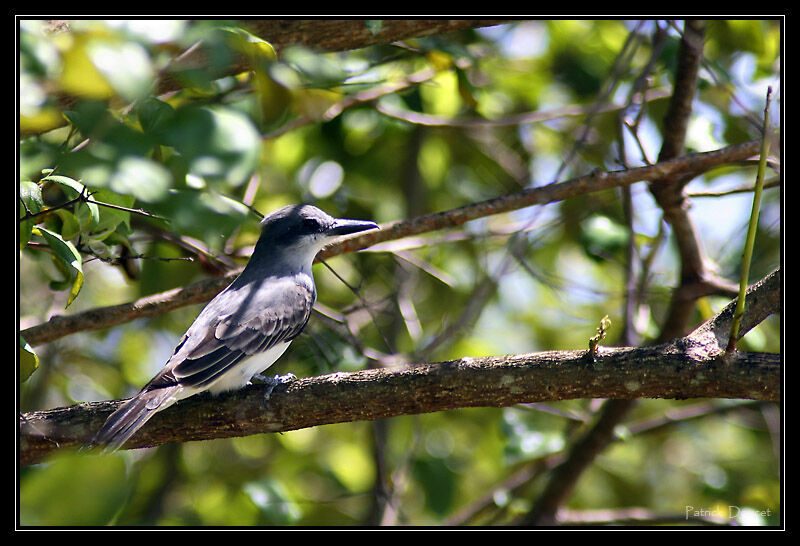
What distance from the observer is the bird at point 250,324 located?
3.16m

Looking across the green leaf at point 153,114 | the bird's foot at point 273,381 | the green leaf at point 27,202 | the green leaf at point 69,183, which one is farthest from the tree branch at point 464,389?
the green leaf at point 153,114

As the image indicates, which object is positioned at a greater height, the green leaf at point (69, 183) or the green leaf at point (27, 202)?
the green leaf at point (69, 183)

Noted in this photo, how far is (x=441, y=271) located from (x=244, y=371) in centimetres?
255

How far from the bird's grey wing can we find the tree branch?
0.15 metres

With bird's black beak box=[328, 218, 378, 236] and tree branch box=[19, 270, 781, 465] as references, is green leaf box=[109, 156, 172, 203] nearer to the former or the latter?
tree branch box=[19, 270, 781, 465]

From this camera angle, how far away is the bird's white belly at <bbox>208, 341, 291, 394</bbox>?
3529 mm

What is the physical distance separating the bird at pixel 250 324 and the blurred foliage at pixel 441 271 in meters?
0.25

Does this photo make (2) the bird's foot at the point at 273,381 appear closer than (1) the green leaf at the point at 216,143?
No

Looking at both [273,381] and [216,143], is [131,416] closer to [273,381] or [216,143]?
[273,381]

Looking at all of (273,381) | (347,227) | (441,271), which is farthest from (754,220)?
(441,271)

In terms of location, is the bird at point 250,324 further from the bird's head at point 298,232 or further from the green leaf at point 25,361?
the green leaf at point 25,361

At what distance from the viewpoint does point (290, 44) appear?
3.67m
